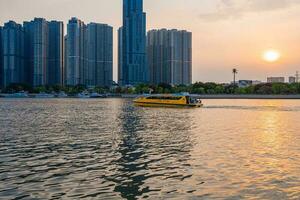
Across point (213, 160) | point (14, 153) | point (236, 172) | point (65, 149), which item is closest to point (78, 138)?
point (65, 149)

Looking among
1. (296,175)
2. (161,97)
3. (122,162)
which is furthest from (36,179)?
(161,97)

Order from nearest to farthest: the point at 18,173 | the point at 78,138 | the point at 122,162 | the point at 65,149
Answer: the point at 18,173 < the point at 122,162 < the point at 65,149 < the point at 78,138

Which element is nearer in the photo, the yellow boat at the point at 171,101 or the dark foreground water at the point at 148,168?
the dark foreground water at the point at 148,168

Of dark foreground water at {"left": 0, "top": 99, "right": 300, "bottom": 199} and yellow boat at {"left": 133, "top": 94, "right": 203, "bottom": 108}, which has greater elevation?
yellow boat at {"left": 133, "top": 94, "right": 203, "bottom": 108}

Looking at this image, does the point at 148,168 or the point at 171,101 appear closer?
the point at 148,168

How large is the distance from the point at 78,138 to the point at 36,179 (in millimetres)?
17491

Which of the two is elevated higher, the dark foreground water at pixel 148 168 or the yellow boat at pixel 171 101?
the yellow boat at pixel 171 101

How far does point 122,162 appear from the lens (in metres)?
23.8

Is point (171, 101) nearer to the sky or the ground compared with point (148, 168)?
nearer to the sky

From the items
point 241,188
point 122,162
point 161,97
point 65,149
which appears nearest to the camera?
point 241,188

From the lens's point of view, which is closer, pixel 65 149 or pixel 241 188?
pixel 241 188

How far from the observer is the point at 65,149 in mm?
28969

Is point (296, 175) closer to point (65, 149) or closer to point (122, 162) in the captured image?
point (122, 162)

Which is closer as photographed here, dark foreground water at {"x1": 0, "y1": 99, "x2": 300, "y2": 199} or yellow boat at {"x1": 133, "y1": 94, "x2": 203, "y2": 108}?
dark foreground water at {"x1": 0, "y1": 99, "x2": 300, "y2": 199}
